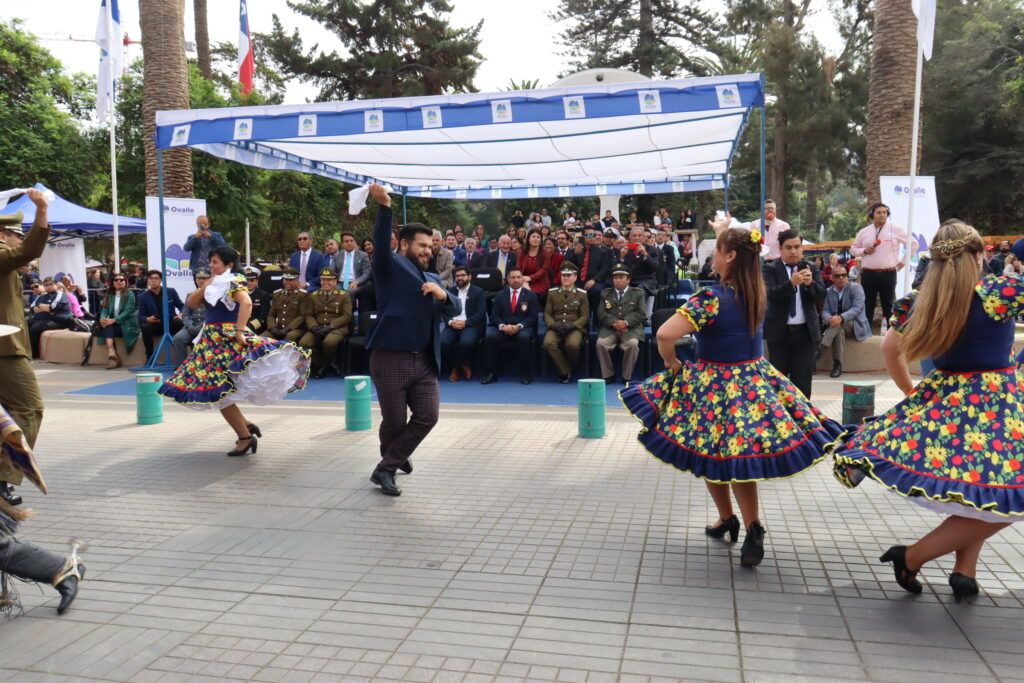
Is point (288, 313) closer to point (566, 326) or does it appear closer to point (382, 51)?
point (566, 326)

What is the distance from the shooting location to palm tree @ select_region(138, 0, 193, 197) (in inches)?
581

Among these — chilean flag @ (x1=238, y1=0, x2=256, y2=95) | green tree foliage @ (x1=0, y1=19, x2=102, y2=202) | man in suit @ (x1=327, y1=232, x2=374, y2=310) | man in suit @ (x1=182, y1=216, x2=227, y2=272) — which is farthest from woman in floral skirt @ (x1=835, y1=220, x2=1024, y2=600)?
green tree foliage @ (x1=0, y1=19, x2=102, y2=202)

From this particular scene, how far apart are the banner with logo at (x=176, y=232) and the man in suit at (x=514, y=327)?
545cm

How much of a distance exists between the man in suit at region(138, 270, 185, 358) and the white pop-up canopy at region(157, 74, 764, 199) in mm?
2762

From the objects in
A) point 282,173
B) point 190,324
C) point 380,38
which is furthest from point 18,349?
point 380,38

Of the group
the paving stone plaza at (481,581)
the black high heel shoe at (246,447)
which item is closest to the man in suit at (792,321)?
the paving stone plaza at (481,581)

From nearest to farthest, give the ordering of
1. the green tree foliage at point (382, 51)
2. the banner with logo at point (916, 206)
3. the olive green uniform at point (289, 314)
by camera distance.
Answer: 1. the banner with logo at point (916, 206)
2. the olive green uniform at point (289, 314)
3. the green tree foliage at point (382, 51)

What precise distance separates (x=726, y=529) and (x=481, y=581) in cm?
158

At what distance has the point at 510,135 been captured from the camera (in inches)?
425

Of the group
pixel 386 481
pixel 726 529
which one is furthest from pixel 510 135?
pixel 726 529

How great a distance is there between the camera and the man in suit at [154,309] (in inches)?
521

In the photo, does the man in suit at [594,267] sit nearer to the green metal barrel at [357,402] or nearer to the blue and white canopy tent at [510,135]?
the blue and white canopy tent at [510,135]

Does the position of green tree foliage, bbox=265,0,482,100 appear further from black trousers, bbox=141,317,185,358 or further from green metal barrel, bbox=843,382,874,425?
green metal barrel, bbox=843,382,874,425

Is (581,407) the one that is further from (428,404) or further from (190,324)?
(190,324)
